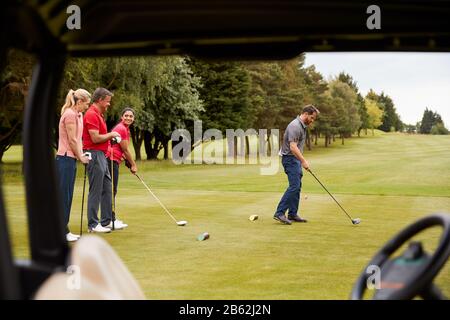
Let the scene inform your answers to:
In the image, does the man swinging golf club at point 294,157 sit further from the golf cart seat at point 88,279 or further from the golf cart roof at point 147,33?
the golf cart seat at point 88,279

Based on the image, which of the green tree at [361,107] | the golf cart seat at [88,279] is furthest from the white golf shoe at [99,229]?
the green tree at [361,107]

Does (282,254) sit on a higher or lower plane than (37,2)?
lower

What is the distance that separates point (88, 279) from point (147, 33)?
76 centimetres

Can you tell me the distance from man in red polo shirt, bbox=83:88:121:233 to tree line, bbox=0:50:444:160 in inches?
80.1

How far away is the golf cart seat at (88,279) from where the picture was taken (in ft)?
5.71

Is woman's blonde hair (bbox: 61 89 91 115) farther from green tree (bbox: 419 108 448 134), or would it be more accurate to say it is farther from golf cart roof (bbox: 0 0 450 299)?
green tree (bbox: 419 108 448 134)

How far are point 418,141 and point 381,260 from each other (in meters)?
92.9

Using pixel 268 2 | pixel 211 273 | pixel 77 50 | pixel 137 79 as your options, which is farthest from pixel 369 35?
pixel 137 79

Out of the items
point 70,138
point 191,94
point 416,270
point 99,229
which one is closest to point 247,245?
point 99,229

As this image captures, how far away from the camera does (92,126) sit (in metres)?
9.73

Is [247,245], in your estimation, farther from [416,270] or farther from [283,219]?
[416,270]

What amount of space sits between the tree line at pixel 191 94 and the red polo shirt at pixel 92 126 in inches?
80.5

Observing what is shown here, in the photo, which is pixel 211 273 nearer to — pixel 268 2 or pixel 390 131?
pixel 268 2

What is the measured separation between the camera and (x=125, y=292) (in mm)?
1847
